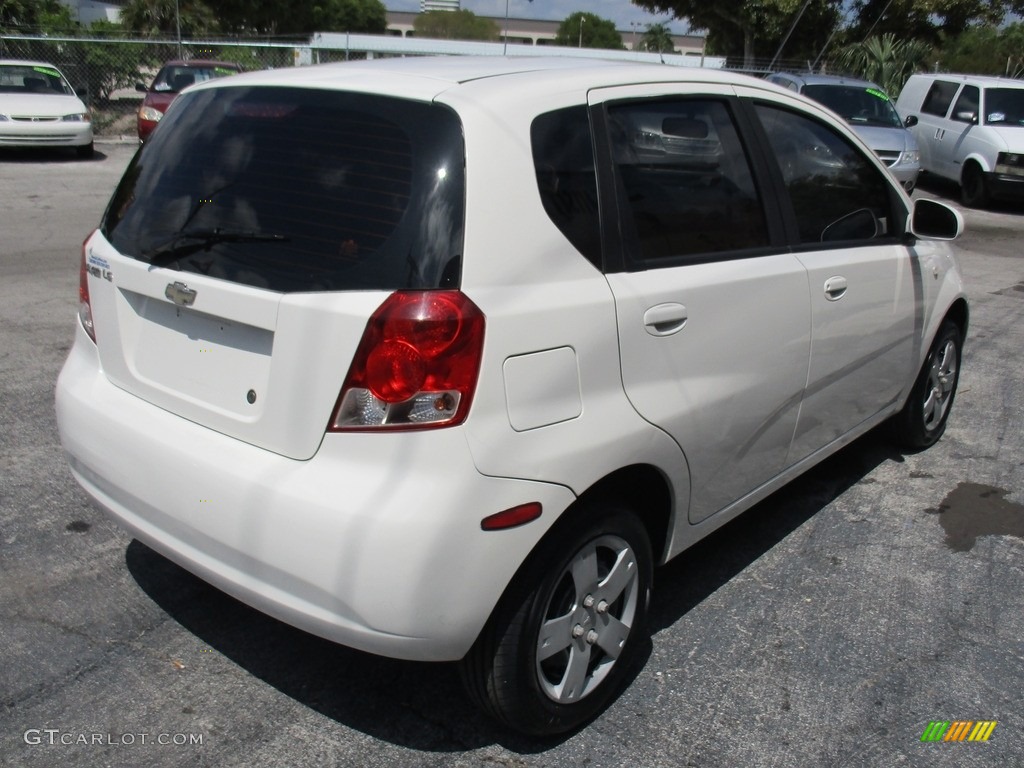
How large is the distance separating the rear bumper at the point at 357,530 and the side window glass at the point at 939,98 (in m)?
16.4

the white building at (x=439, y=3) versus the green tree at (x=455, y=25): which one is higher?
the white building at (x=439, y=3)

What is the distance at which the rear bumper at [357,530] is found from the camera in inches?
95.6

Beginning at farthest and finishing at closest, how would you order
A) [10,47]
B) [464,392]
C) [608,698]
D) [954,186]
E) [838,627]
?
[10,47] < [954,186] < [838,627] < [608,698] < [464,392]

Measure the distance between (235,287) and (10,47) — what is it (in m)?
21.6

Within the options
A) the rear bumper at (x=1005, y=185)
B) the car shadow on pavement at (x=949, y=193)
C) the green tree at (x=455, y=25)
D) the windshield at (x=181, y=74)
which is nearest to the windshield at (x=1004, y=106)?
the rear bumper at (x=1005, y=185)

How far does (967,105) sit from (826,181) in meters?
14.0

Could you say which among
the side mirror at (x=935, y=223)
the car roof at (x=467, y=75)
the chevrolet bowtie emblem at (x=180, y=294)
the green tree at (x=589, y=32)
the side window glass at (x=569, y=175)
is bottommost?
the green tree at (x=589, y=32)

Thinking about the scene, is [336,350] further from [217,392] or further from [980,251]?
[980,251]

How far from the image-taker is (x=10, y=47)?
20922mm

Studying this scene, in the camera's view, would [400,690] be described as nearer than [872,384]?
Yes

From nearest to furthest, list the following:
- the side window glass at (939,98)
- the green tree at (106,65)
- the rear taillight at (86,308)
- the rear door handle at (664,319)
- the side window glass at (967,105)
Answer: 1. the rear door handle at (664,319)
2. the rear taillight at (86,308)
3. the side window glass at (967,105)
4. the side window glass at (939,98)
5. the green tree at (106,65)

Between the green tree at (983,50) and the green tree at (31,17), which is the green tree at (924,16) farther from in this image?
the green tree at (31,17)

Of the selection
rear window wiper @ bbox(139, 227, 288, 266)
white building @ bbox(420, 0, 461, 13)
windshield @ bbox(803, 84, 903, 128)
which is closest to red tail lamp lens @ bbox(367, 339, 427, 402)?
rear window wiper @ bbox(139, 227, 288, 266)

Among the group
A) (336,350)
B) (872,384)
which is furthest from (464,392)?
(872,384)
